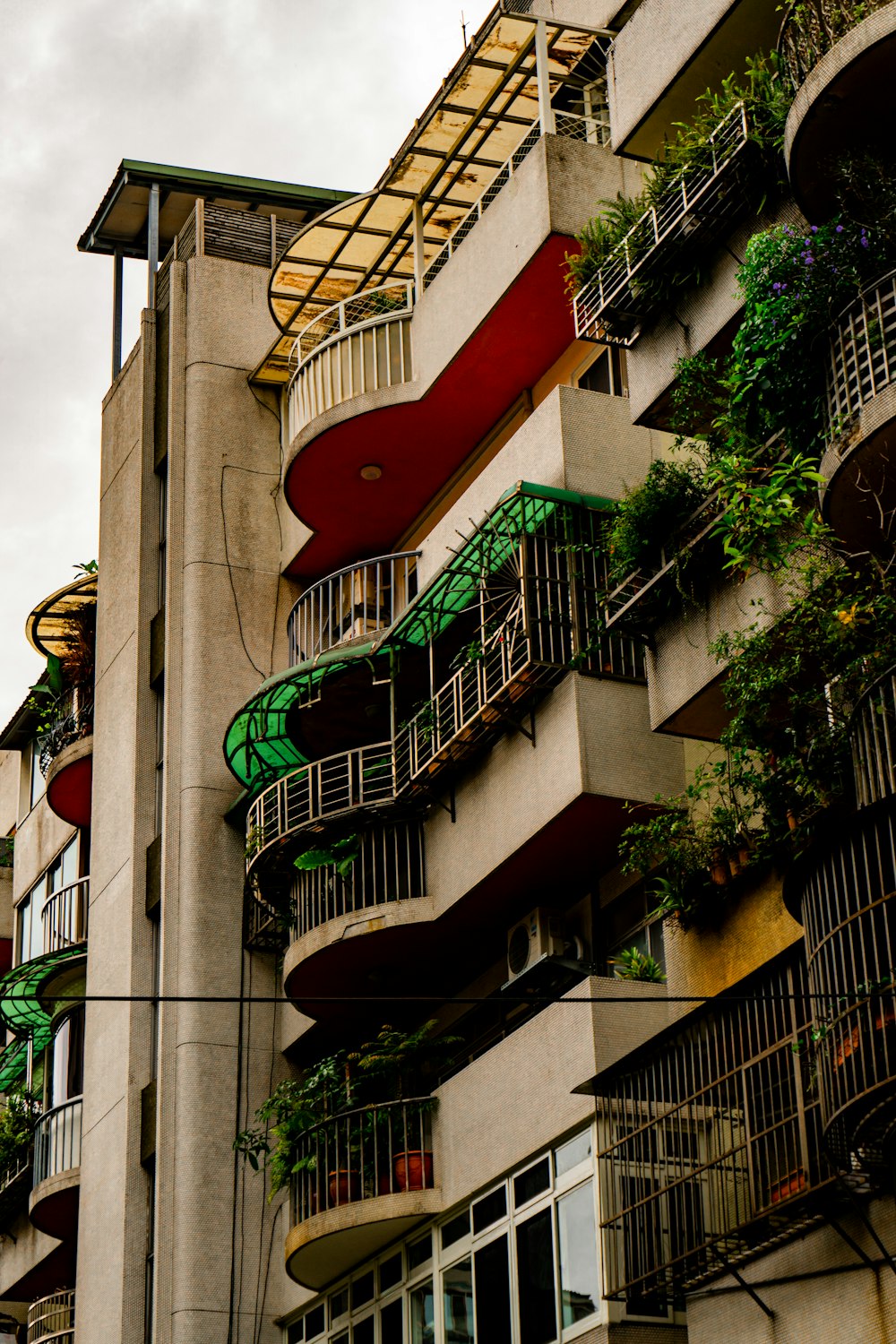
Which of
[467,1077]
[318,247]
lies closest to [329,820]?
[467,1077]

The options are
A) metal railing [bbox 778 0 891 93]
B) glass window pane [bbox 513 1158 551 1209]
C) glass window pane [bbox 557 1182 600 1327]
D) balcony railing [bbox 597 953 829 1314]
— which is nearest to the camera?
balcony railing [bbox 597 953 829 1314]

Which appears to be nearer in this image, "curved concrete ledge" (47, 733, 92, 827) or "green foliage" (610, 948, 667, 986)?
"green foliage" (610, 948, 667, 986)

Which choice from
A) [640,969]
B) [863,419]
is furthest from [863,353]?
[640,969]

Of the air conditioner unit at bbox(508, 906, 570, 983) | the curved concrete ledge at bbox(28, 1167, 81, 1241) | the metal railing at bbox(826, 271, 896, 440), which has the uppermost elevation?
the metal railing at bbox(826, 271, 896, 440)

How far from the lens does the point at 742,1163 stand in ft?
50.2

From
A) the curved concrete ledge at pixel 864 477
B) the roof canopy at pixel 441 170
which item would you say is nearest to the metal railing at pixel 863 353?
the curved concrete ledge at pixel 864 477

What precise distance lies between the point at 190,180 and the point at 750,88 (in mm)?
15739

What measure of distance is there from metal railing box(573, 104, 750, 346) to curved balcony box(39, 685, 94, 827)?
12824 mm

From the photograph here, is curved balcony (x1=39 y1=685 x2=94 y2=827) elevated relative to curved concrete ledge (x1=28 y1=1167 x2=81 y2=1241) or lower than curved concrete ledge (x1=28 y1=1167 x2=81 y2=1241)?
elevated

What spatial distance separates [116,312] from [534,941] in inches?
615

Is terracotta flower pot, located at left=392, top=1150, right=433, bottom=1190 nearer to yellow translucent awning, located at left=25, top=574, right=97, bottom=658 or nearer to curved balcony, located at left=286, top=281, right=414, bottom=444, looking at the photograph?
curved balcony, located at left=286, top=281, right=414, bottom=444

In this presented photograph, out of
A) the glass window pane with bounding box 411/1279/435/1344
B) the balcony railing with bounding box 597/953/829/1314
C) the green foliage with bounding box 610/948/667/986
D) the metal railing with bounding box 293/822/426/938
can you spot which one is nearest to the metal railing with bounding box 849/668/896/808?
the balcony railing with bounding box 597/953/829/1314

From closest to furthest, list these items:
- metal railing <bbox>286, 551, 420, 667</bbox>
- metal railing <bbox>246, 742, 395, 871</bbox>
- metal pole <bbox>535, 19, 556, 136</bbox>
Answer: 1. metal pole <bbox>535, 19, 556, 136</bbox>
2. metal railing <bbox>246, 742, 395, 871</bbox>
3. metal railing <bbox>286, 551, 420, 667</bbox>

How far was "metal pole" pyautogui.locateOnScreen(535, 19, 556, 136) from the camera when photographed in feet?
71.4
